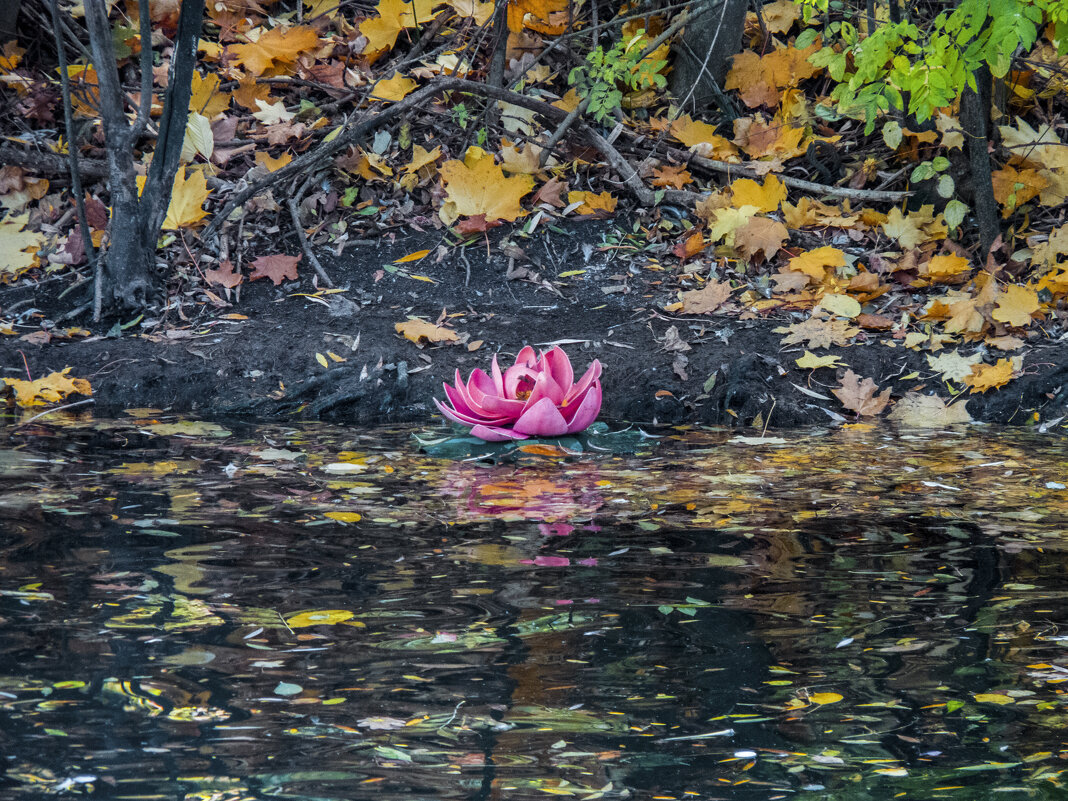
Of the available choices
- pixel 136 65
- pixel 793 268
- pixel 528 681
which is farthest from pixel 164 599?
pixel 136 65

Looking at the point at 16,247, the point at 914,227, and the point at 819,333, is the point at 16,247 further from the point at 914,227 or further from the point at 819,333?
the point at 914,227

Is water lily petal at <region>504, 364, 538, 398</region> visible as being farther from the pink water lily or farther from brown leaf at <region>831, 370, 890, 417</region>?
brown leaf at <region>831, 370, 890, 417</region>

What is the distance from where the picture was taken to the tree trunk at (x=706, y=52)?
16.8ft

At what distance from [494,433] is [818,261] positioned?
6.51ft

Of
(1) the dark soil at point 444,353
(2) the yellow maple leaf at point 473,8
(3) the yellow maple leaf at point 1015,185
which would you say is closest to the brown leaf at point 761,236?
(1) the dark soil at point 444,353

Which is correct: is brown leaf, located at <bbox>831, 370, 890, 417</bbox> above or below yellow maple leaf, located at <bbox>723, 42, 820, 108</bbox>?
below

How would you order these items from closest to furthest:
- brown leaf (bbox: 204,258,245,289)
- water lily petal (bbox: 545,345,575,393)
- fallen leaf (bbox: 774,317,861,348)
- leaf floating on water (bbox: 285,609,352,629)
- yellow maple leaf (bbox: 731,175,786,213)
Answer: leaf floating on water (bbox: 285,609,352,629) < water lily petal (bbox: 545,345,575,393) < fallen leaf (bbox: 774,317,861,348) < brown leaf (bbox: 204,258,245,289) < yellow maple leaf (bbox: 731,175,786,213)

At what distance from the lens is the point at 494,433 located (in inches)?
116

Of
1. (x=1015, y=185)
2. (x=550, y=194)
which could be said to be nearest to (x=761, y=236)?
(x=550, y=194)

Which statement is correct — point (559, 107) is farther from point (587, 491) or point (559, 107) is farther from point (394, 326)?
point (587, 491)

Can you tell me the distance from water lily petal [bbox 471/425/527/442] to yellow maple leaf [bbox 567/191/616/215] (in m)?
2.16

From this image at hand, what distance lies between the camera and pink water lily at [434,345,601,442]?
2916mm

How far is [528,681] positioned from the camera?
133 centimetres

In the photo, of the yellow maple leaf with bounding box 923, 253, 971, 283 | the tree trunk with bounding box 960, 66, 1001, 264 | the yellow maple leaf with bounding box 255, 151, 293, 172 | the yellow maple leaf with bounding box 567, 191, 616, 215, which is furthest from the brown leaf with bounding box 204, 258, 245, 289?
the tree trunk with bounding box 960, 66, 1001, 264
